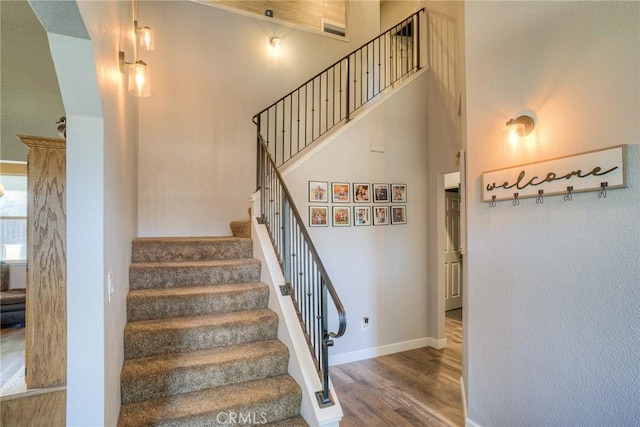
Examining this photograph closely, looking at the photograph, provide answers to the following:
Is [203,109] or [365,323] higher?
[203,109]

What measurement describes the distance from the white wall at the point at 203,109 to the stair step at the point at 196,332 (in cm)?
194

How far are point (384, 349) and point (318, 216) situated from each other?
1.88m

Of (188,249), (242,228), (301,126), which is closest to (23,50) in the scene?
(188,249)

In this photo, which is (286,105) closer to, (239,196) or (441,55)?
(239,196)

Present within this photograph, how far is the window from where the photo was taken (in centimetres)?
572

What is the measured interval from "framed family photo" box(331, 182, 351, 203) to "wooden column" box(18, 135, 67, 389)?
259 cm

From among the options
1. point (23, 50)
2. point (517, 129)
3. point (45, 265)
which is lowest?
point (45, 265)

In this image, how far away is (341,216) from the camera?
3.85 meters

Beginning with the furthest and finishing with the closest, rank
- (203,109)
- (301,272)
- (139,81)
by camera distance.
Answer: (203,109) < (301,272) < (139,81)

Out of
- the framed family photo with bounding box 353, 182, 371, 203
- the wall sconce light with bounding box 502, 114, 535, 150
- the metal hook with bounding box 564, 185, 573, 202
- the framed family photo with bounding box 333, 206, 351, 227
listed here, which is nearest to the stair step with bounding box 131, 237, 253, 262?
the framed family photo with bounding box 333, 206, 351, 227

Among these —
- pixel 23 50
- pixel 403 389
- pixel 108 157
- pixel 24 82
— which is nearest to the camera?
pixel 108 157

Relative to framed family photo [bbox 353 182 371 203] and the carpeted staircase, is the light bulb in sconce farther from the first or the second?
the carpeted staircase

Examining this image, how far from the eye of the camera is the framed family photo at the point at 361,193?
393 cm

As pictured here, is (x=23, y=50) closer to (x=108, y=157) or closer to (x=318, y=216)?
(x=108, y=157)
